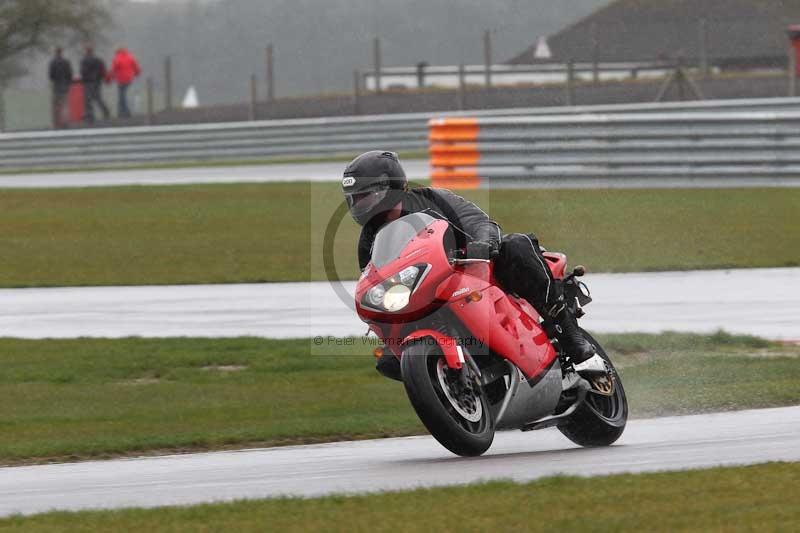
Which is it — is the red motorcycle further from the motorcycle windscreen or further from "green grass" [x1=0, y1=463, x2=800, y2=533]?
"green grass" [x1=0, y1=463, x2=800, y2=533]

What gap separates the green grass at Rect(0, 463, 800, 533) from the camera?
5.73m

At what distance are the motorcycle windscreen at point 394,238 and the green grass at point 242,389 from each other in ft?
4.85

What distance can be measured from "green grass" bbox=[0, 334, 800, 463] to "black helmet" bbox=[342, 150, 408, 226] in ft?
5.00

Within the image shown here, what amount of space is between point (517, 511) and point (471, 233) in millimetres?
1826

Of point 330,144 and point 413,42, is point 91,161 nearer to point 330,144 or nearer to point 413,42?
point 330,144

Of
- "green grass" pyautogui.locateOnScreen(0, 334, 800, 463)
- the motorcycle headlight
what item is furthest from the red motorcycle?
"green grass" pyautogui.locateOnScreen(0, 334, 800, 463)

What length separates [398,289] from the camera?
689cm

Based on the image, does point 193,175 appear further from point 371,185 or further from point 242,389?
point 371,185

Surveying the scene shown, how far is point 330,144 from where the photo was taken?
98.5 feet

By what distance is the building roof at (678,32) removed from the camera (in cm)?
3438

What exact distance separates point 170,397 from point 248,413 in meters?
0.77

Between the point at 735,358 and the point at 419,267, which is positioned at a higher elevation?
the point at 419,267

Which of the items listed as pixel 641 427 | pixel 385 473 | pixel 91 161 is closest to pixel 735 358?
pixel 641 427

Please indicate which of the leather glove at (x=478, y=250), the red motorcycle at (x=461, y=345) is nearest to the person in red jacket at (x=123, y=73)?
the red motorcycle at (x=461, y=345)
